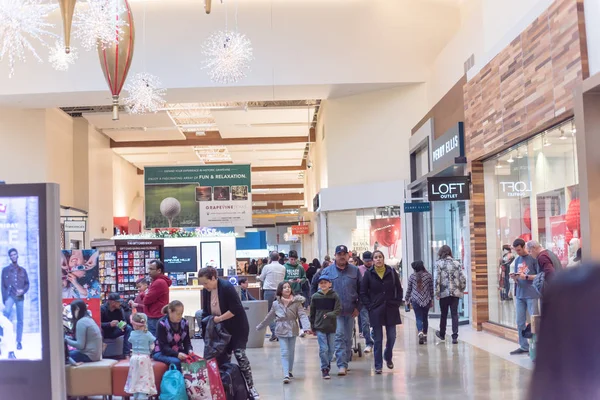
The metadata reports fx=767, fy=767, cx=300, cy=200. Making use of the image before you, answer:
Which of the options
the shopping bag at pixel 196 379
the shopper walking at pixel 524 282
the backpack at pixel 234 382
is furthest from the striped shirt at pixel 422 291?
the shopping bag at pixel 196 379

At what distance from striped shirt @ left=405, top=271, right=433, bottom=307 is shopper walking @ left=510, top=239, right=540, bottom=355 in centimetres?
213

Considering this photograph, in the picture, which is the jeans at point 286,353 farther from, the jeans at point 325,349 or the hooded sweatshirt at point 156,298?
the hooded sweatshirt at point 156,298

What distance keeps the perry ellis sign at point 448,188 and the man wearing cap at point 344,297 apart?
4.46 m

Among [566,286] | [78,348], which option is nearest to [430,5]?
[78,348]

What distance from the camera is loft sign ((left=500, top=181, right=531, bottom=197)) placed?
36.9 ft

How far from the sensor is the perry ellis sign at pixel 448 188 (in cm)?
1338

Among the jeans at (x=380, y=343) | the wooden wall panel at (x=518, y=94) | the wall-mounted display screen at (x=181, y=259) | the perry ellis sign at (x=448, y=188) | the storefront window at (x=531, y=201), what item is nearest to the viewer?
the wooden wall panel at (x=518, y=94)

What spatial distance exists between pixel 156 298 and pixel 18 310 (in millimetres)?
4374

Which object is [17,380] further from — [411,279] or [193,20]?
[193,20]

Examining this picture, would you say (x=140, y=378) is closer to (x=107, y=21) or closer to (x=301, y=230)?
(x=107, y=21)

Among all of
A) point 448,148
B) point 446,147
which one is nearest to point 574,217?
point 448,148

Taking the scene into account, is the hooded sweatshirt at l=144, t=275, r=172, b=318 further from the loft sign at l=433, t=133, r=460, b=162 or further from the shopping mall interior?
the loft sign at l=433, t=133, r=460, b=162

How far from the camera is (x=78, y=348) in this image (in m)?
7.14

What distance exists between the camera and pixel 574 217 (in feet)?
29.7
